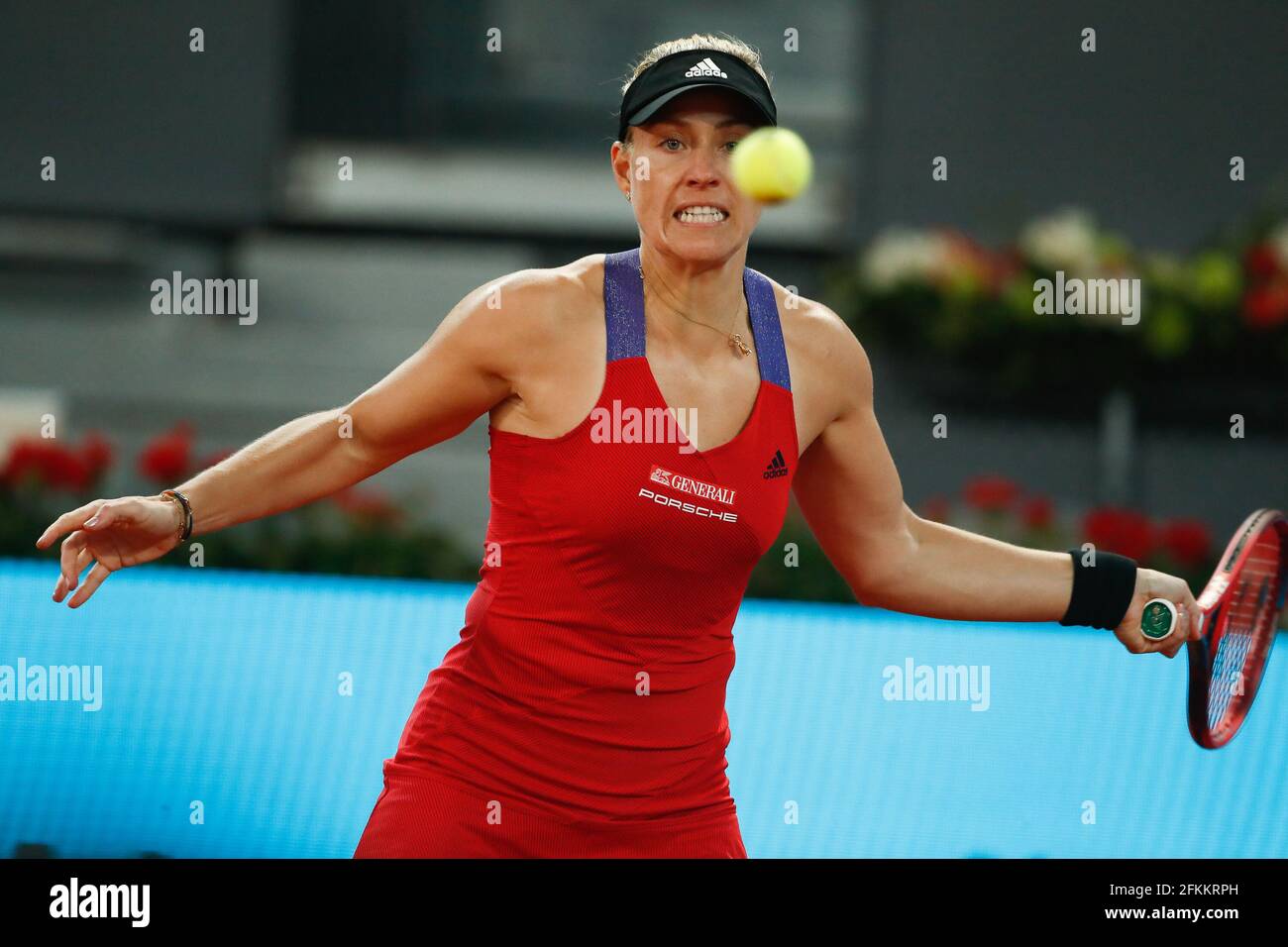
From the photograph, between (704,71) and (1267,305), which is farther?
(1267,305)

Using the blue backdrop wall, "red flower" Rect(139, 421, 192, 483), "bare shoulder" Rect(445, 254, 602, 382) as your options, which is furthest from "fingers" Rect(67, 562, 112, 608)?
"red flower" Rect(139, 421, 192, 483)

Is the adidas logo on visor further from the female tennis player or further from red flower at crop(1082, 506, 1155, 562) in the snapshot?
red flower at crop(1082, 506, 1155, 562)

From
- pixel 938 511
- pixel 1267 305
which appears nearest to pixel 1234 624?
pixel 938 511

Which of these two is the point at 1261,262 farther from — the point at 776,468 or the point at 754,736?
the point at 776,468

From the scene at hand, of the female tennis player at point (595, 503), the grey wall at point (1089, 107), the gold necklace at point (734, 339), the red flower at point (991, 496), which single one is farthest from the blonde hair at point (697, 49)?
the grey wall at point (1089, 107)

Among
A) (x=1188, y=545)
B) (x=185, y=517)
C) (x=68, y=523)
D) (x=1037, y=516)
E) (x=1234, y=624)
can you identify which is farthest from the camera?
(x=1037, y=516)

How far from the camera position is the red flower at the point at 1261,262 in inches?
224

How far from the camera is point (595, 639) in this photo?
2.26 m

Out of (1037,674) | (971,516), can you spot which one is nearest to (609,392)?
(1037,674)

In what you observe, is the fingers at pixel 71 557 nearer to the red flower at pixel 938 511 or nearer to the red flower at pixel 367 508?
the red flower at pixel 367 508

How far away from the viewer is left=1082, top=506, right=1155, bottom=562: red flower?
4871 millimetres

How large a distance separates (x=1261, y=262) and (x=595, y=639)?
14.3 ft

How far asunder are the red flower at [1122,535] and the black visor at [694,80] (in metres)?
2.95

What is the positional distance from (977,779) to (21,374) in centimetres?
507
